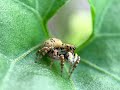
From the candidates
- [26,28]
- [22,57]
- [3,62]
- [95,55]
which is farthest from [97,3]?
[3,62]

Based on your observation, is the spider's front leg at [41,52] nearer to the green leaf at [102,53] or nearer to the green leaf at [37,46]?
the green leaf at [37,46]

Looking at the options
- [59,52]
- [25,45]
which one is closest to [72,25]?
[59,52]

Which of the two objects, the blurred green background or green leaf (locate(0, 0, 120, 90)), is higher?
green leaf (locate(0, 0, 120, 90))

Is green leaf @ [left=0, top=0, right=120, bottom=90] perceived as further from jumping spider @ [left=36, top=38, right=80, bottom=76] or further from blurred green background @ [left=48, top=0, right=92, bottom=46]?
blurred green background @ [left=48, top=0, right=92, bottom=46]

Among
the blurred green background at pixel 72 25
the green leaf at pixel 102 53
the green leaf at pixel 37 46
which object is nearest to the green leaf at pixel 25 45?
the green leaf at pixel 37 46

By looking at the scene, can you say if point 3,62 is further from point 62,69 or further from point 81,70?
point 81,70

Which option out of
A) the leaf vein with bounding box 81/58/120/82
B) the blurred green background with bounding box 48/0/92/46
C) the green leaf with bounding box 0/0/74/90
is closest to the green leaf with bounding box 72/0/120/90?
the leaf vein with bounding box 81/58/120/82
